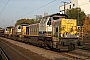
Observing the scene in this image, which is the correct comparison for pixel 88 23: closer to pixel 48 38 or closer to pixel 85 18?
pixel 85 18

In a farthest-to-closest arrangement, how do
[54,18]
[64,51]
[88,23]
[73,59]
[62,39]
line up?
[88,23] → [54,18] → [64,51] → [62,39] → [73,59]

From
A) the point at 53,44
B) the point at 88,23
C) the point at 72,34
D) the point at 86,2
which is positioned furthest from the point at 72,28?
the point at 86,2

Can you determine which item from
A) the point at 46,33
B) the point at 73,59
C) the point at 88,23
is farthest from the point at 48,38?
the point at 88,23

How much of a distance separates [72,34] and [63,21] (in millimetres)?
1371

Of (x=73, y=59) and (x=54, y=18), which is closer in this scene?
(x=73, y=59)

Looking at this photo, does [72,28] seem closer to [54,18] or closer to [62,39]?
[62,39]

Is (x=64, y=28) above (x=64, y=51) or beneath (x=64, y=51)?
above

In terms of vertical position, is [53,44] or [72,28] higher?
[72,28]

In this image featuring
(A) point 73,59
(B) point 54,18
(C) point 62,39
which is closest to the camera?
(A) point 73,59

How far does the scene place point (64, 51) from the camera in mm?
16844

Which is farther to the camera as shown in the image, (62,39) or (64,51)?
(64,51)

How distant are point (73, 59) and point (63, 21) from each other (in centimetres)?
463

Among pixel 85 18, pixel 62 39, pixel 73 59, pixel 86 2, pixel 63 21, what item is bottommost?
pixel 73 59

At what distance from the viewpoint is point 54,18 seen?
1802 cm
